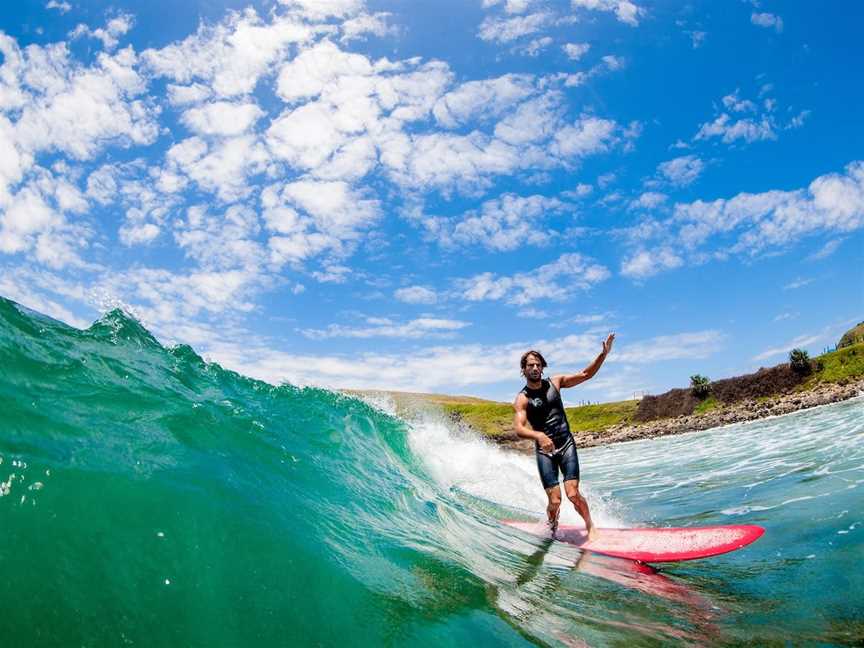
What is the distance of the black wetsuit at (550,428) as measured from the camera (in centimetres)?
798

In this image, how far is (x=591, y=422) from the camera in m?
68.3

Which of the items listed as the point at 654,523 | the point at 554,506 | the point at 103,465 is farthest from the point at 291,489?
the point at 654,523

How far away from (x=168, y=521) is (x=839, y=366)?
214 feet

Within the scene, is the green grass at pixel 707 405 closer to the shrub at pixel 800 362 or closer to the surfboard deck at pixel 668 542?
the shrub at pixel 800 362

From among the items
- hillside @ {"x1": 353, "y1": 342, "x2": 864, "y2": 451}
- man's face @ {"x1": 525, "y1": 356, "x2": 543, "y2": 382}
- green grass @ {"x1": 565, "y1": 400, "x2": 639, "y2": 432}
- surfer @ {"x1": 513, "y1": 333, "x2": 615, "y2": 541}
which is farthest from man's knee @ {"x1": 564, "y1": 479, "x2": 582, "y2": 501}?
green grass @ {"x1": 565, "y1": 400, "x2": 639, "y2": 432}

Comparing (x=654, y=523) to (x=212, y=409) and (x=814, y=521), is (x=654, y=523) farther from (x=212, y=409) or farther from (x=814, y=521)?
(x=212, y=409)

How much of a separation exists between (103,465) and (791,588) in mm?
6241

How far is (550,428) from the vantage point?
8266mm

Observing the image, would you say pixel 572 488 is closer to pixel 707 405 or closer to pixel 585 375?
pixel 585 375

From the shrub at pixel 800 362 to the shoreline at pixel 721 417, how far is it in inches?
187

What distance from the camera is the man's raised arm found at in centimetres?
791

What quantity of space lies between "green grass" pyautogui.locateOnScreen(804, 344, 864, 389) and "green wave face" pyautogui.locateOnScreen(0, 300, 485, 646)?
58.4 m

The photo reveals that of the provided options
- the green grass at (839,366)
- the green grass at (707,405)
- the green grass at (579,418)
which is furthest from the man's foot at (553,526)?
the green grass at (707,405)

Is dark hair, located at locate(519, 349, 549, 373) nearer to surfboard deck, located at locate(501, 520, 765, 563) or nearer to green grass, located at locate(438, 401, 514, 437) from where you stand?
surfboard deck, located at locate(501, 520, 765, 563)
